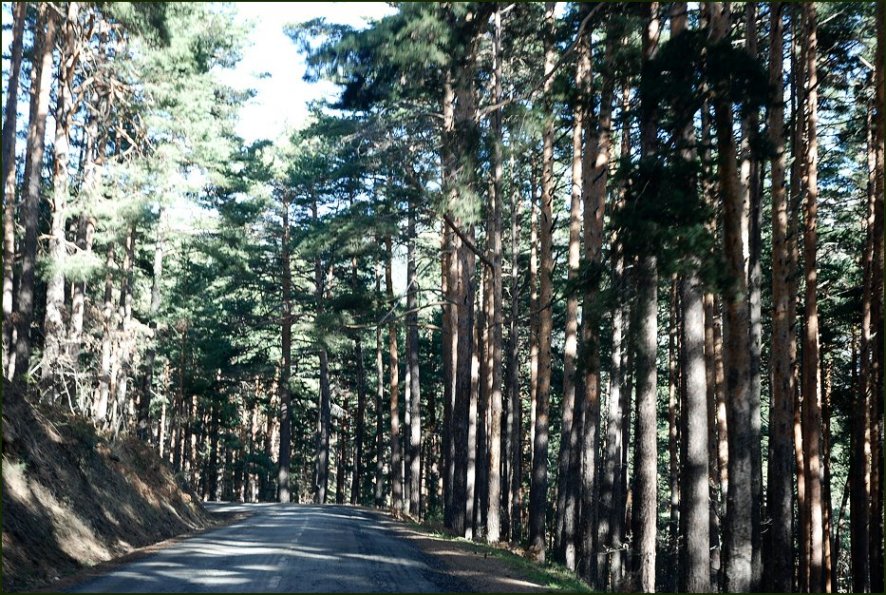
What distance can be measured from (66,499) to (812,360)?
1546 cm

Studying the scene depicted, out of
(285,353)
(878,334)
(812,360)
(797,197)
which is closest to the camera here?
(878,334)

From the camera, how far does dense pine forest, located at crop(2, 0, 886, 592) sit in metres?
12.3

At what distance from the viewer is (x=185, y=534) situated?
20.5 m

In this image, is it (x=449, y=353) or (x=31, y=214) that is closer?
(x=31, y=214)

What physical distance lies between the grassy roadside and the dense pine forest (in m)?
1.06

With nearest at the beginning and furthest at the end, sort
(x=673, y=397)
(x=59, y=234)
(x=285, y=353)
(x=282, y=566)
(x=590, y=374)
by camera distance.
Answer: (x=282, y=566)
(x=59, y=234)
(x=590, y=374)
(x=673, y=397)
(x=285, y=353)

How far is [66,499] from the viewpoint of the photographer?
15000 millimetres

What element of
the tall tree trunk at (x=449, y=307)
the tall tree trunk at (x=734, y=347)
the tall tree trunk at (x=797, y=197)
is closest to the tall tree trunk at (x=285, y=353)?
the tall tree trunk at (x=449, y=307)

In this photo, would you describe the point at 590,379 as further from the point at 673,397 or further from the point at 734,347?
the point at 673,397

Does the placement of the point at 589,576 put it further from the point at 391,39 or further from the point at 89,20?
the point at 89,20

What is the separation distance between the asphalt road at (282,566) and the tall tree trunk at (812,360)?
8061 millimetres

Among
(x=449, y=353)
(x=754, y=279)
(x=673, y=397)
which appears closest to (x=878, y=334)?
(x=754, y=279)

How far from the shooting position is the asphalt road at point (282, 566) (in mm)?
10906

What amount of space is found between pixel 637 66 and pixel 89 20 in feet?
48.3
